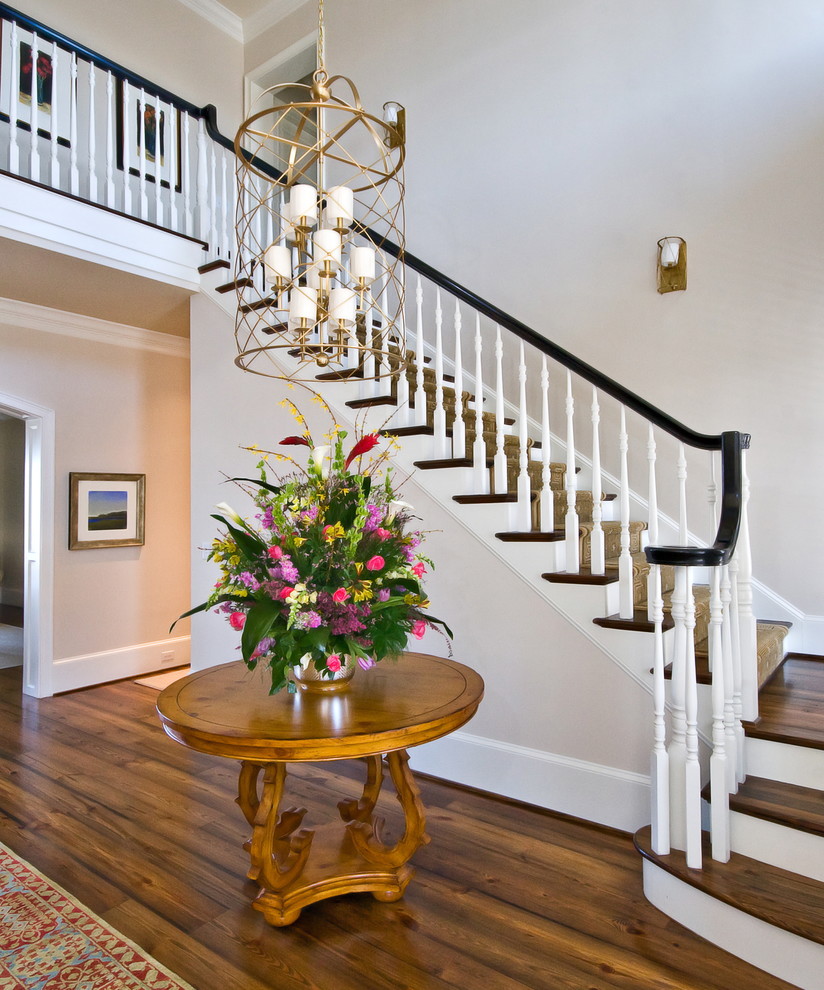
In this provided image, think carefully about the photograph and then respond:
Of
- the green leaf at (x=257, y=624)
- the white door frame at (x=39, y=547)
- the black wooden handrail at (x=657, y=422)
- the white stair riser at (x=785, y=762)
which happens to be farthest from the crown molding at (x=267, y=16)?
the white stair riser at (x=785, y=762)

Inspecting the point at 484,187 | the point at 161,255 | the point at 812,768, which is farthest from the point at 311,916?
the point at 484,187

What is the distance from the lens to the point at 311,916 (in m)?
2.10

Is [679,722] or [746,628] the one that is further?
[746,628]

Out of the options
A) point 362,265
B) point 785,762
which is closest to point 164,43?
point 362,265

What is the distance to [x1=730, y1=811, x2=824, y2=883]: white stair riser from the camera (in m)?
1.94

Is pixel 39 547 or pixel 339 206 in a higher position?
pixel 339 206

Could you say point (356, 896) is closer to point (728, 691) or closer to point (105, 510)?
point (728, 691)

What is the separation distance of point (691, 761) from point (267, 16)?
714cm

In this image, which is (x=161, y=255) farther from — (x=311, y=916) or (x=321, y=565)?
(x=311, y=916)

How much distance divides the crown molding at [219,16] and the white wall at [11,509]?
5229 millimetres

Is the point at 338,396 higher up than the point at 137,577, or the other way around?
the point at 338,396

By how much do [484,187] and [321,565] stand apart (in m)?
3.79

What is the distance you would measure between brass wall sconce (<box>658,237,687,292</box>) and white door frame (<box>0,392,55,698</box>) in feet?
14.0

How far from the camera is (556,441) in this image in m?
4.25
